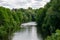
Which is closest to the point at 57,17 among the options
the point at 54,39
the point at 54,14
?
the point at 54,14

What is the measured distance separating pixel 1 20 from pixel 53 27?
13.7m

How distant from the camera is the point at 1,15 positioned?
56531 mm

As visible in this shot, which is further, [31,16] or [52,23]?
[31,16]

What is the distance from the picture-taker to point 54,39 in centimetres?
2845

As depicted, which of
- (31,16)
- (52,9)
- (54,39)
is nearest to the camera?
(54,39)

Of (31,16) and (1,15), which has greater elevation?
(1,15)

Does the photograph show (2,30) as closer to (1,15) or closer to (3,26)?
(3,26)

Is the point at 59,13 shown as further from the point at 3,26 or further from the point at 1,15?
the point at 1,15

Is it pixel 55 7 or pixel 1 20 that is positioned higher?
pixel 55 7

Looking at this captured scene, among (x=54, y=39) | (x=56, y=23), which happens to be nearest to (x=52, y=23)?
(x=56, y=23)

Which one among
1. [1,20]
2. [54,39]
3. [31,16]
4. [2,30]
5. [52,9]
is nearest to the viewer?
[54,39]

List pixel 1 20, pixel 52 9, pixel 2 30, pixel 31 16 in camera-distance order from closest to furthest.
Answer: pixel 2 30
pixel 52 9
pixel 1 20
pixel 31 16

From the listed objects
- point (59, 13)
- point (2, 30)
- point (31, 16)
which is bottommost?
point (31, 16)

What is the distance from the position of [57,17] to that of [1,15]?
1525 cm
